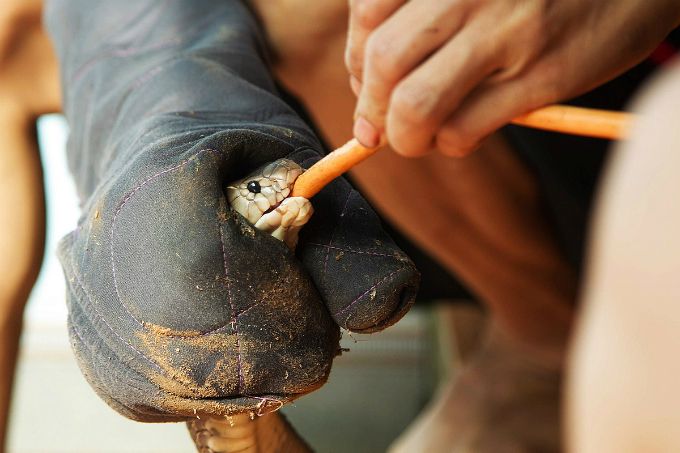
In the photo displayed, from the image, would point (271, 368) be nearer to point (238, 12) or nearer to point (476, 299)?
point (238, 12)

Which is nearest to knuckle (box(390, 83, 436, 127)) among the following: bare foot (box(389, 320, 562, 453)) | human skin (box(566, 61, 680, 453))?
human skin (box(566, 61, 680, 453))

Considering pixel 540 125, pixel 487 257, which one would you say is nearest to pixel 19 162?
pixel 540 125

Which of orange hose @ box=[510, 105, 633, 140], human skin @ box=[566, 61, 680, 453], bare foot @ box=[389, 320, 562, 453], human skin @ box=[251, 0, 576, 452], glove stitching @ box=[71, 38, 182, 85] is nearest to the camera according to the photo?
human skin @ box=[566, 61, 680, 453]

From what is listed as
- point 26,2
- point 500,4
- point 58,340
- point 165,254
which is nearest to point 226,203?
point 165,254

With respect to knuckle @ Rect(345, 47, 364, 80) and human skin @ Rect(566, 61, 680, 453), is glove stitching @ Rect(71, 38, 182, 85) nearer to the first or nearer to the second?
knuckle @ Rect(345, 47, 364, 80)

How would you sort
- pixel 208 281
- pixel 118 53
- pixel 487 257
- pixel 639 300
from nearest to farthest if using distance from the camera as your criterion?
pixel 639 300, pixel 208 281, pixel 118 53, pixel 487 257

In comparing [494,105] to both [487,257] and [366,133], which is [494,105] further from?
[487,257]
